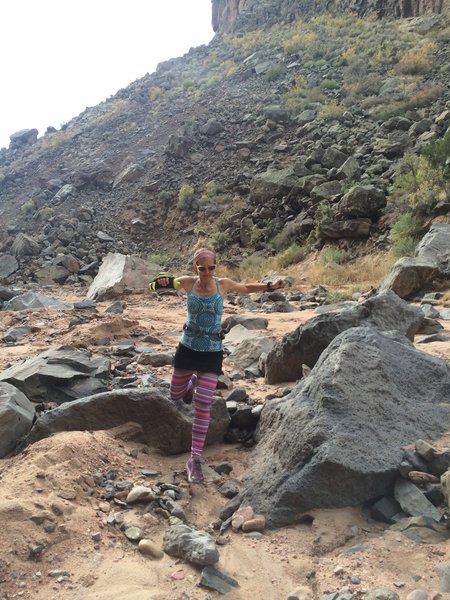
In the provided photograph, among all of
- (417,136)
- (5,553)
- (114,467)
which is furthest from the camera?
(417,136)

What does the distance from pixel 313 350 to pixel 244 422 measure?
3.55 feet

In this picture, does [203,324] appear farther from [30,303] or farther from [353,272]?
[353,272]

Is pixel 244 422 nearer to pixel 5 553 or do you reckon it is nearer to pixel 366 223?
pixel 5 553

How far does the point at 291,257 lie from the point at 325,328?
1038 cm

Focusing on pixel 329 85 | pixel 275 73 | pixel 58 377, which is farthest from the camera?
pixel 275 73

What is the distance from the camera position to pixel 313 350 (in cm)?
491

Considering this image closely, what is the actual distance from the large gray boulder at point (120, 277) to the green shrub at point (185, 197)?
23.1 feet

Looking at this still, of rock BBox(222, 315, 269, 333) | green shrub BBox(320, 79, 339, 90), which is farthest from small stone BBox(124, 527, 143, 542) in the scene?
green shrub BBox(320, 79, 339, 90)

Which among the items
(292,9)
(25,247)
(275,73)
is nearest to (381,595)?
(25,247)

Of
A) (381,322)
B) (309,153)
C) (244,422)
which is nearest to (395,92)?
(309,153)

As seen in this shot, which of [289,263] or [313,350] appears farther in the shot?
[289,263]

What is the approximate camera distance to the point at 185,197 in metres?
21.5

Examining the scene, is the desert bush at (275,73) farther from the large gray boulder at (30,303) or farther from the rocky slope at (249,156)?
the large gray boulder at (30,303)

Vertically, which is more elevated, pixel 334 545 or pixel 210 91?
pixel 210 91
